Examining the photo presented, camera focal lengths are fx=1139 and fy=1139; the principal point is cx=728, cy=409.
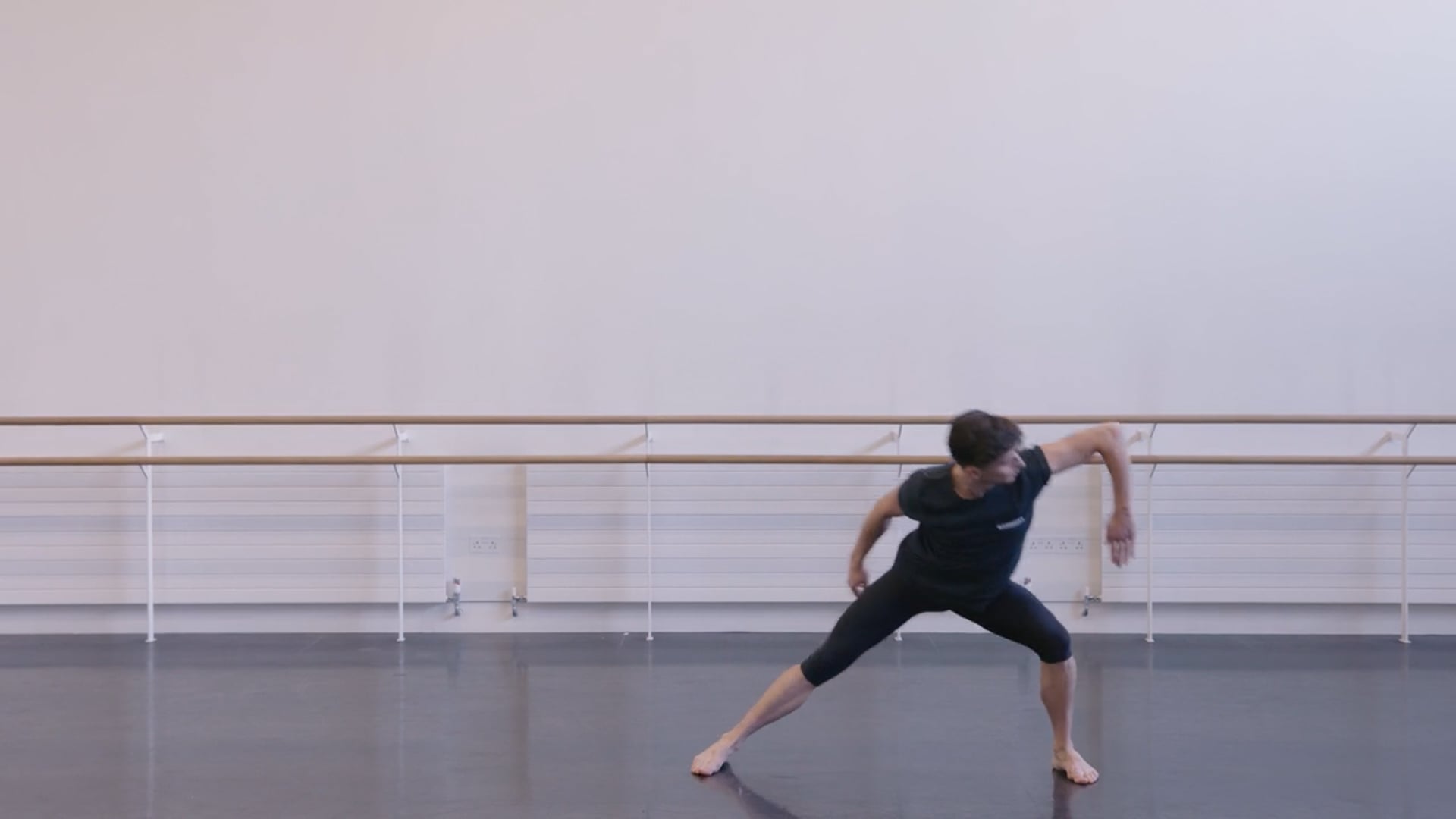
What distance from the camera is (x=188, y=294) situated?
5.31 m

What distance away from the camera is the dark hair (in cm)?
259

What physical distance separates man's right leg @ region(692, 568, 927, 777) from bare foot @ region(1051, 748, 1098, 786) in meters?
0.57

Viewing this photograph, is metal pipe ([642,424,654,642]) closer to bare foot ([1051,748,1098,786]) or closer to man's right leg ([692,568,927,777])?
man's right leg ([692,568,927,777])

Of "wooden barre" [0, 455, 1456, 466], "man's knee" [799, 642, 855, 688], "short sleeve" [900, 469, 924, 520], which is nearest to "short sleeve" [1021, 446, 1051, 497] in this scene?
"short sleeve" [900, 469, 924, 520]

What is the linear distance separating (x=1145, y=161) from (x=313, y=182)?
3.88m

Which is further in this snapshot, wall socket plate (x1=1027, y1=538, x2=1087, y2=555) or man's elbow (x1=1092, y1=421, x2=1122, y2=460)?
wall socket plate (x1=1027, y1=538, x2=1087, y2=555)

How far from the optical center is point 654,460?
16.1ft

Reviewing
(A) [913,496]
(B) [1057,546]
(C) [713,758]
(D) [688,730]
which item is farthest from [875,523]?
(B) [1057,546]

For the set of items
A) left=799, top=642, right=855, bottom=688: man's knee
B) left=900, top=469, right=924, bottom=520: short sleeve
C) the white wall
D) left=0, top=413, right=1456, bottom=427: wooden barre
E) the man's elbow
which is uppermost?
the white wall

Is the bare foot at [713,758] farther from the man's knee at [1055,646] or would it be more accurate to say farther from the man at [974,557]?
the man's knee at [1055,646]

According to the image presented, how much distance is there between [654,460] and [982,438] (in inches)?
97.7

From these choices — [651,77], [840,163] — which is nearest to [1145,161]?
[840,163]

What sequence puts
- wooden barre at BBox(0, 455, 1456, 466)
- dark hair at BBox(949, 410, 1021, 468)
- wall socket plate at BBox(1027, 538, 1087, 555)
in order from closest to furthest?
1. dark hair at BBox(949, 410, 1021, 468)
2. wooden barre at BBox(0, 455, 1456, 466)
3. wall socket plate at BBox(1027, 538, 1087, 555)

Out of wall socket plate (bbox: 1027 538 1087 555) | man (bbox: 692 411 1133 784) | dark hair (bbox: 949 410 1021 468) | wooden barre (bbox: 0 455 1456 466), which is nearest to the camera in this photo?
dark hair (bbox: 949 410 1021 468)
